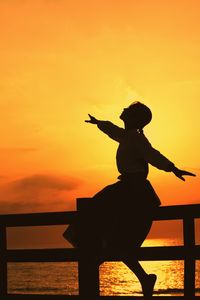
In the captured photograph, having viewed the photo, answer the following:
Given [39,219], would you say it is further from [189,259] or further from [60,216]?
[189,259]

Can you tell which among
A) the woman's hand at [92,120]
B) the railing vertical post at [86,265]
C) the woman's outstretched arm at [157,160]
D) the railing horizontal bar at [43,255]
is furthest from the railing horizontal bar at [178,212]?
the woman's hand at [92,120]

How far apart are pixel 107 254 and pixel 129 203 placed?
1.98ft

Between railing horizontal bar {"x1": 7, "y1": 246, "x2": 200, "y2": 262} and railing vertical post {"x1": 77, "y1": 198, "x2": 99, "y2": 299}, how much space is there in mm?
104

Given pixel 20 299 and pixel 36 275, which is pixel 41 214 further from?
pixel 36 275

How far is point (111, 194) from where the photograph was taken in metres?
6.39

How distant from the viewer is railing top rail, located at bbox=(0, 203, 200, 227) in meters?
6.05

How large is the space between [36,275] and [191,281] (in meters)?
88.1

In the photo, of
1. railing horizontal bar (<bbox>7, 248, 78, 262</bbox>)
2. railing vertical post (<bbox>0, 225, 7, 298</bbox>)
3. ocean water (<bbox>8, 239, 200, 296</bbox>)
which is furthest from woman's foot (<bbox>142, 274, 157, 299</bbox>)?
ocean water (<bbox>8, 239, 200, 296</bbox>)

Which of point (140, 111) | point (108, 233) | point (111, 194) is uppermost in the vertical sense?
point (140, 111)

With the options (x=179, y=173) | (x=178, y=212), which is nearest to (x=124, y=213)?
(x=178, y=212)

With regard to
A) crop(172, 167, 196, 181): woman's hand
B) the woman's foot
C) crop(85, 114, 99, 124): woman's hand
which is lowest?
the woman's foot

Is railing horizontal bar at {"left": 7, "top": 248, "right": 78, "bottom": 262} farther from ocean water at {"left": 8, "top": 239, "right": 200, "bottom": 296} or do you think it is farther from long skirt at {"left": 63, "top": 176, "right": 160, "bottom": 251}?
ocean water at {"left": 8, "top": 239, "right": 200, "bottom": 296}

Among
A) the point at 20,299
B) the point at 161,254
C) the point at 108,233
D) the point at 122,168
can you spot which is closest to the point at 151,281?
the point at 161,254

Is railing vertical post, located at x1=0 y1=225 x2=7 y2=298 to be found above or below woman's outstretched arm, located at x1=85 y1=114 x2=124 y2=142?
below
